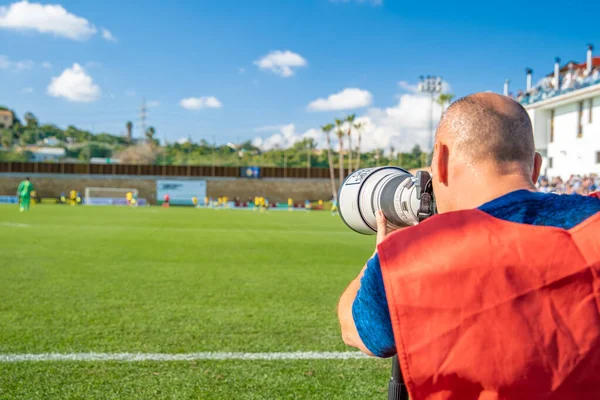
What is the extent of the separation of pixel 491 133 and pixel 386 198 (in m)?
0.58

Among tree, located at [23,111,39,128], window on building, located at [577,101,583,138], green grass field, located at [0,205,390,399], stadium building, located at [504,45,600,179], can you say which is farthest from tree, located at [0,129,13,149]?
green grass field, located at [0,205,390,399]

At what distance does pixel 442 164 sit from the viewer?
1.52 m

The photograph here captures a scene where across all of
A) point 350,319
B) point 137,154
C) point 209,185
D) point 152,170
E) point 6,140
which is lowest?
point 350,319

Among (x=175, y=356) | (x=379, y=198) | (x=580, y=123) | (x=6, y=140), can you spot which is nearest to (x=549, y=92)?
(x=580, y=123)

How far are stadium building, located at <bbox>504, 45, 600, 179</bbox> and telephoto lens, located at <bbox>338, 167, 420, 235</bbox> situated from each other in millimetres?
36390

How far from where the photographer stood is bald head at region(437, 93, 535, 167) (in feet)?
4.73

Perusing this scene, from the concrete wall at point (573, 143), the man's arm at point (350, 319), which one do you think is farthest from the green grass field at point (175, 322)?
the concrete wall at point (573, 143)

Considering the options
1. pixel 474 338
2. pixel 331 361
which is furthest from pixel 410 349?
pixel 331 361

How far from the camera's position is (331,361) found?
437cm

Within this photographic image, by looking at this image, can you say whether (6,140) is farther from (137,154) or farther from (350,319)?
(350,319)

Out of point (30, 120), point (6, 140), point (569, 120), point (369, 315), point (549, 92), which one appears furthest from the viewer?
point (30, 120)

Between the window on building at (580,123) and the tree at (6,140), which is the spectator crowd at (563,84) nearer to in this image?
the window on building at (580,123)

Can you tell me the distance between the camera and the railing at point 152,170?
59103 millimetres

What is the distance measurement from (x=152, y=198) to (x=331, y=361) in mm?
58455
